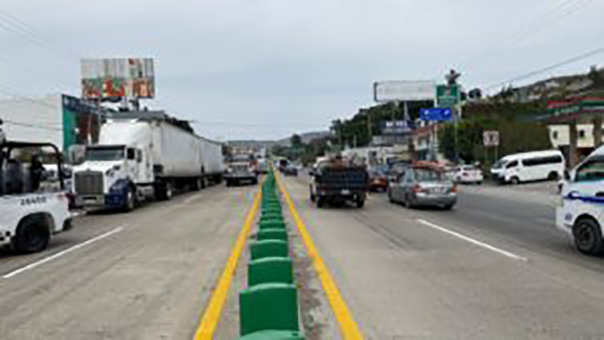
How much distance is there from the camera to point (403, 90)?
57.8 m

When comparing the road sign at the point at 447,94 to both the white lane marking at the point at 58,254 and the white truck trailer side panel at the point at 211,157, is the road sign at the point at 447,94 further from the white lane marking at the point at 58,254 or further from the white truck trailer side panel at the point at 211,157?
the white lane marking at the point at 58,254

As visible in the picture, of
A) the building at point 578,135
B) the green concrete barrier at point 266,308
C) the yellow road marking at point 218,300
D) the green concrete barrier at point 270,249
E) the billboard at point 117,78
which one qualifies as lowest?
the yellow road marking at point 218,300

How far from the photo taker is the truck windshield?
70.7 ft

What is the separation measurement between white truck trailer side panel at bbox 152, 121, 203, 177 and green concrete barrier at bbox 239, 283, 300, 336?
2246 centimetres

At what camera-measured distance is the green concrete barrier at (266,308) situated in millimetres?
3664

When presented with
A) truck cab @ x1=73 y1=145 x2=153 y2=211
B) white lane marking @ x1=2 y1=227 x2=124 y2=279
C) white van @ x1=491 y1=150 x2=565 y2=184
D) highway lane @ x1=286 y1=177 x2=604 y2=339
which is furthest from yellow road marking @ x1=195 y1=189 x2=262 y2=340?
white van @ x1=491 y1=150 x2=565 y2=184

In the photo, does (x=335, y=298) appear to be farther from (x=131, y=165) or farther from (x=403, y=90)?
(x=403, y=90)

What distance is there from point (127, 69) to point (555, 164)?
45838 millimetres

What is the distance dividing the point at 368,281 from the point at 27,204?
786 centimetres

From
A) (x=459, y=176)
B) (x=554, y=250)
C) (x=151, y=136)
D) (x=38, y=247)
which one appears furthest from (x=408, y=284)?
(x=459, y=176)

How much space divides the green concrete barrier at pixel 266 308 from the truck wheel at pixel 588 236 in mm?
7863

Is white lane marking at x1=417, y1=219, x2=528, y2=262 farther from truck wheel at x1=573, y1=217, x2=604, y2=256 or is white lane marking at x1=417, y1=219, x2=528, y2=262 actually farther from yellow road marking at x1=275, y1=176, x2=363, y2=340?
yellow road marking at x1=275, y1=176, x2=363, y2=340

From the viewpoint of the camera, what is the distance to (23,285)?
820cm

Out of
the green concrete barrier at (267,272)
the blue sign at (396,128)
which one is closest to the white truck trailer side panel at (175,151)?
the green concrete barrier at (267,272)
